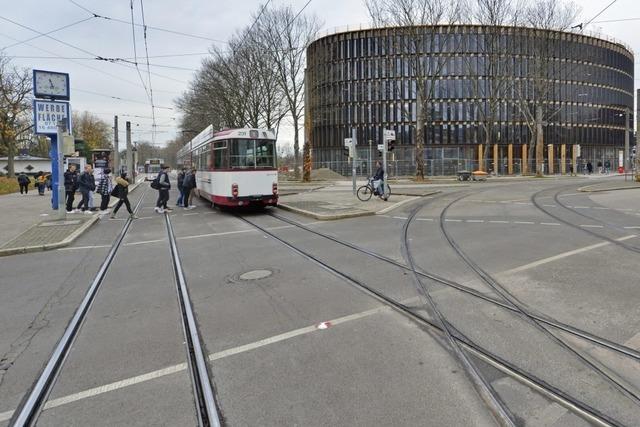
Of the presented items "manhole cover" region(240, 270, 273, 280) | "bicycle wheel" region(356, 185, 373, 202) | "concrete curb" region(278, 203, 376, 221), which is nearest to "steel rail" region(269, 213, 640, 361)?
"manhole cover" region(240, 270, 273, 280)

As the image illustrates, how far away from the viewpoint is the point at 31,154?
84.8m

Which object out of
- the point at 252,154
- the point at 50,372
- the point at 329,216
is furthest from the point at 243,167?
the point at 50,372

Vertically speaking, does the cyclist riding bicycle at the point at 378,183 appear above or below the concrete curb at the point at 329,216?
above

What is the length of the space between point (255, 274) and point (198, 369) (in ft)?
11.2

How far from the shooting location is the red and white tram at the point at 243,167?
51.8 ft

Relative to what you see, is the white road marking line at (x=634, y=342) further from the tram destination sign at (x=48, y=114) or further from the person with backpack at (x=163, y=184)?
the tram destination sign at (x=48, y=114)

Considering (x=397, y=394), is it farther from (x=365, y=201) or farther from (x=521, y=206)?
(x=365, y=201)

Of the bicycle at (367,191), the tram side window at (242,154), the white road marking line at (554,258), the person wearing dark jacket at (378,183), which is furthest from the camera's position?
the bicycle at (367,191)

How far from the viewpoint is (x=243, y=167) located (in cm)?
1579

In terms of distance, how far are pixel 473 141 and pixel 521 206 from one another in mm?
48012

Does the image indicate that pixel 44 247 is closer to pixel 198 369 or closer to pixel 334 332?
pixel 198 369

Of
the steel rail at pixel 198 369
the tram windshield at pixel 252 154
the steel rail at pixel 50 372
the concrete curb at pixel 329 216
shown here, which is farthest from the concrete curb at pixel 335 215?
the steel rail at pixel 50 372

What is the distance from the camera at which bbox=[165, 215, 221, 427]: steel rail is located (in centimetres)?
322

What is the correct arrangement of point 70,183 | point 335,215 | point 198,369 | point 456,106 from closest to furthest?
point 198,369
point 335,215
point 70,183
point 456,106
